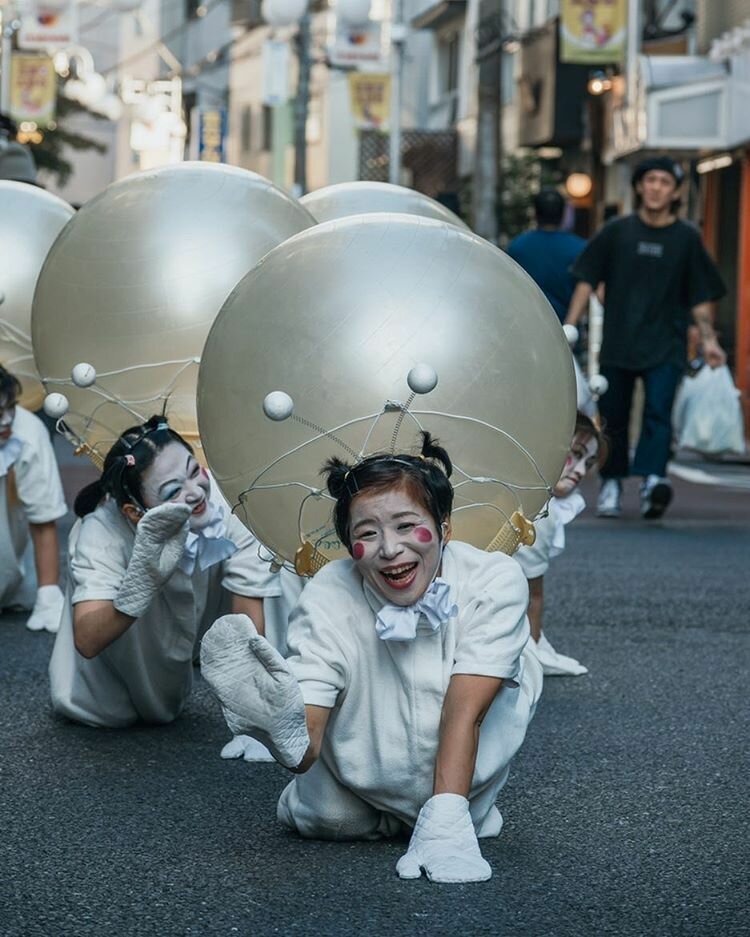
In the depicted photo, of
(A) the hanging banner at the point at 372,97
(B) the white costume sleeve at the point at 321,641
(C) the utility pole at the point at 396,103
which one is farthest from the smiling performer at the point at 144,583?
(C) the utility pole at the point at 396,103

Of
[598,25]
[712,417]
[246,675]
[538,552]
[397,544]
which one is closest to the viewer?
[246,675]

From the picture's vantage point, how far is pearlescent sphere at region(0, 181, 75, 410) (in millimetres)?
6168

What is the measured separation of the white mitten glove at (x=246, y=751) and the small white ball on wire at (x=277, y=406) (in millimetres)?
1014

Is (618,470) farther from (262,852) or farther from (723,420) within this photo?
(262,852)

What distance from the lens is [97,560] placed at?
4.60 metres

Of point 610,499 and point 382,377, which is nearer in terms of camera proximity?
point 382,377

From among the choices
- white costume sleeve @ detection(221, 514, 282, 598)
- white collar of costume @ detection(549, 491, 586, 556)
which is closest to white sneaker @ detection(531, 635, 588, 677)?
white collar of costume @ detection(549, 491, 586, 556)

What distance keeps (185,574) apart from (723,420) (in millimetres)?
9456

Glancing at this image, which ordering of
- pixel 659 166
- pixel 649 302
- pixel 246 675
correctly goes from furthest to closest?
pixel 649 302
pixel 659 166
pixel 246 675

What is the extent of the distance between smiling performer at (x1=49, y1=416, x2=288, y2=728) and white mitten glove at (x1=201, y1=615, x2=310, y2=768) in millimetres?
825

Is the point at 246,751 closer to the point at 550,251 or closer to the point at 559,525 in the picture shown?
the point at 559,525

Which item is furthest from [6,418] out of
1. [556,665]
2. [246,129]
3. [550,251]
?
[246,129]

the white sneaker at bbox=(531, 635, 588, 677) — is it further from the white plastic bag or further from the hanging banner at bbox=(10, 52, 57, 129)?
the hanging banner at bbox=(10, 52, 57, 129)

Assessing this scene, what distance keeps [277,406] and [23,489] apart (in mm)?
2821
